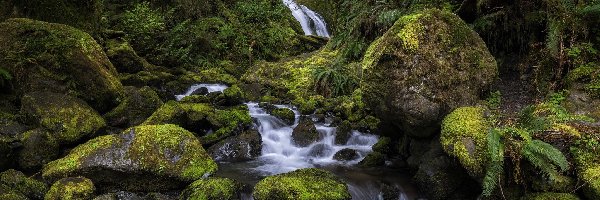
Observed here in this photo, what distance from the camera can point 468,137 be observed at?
583 cm

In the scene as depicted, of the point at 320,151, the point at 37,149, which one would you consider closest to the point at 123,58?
the point at 37,149

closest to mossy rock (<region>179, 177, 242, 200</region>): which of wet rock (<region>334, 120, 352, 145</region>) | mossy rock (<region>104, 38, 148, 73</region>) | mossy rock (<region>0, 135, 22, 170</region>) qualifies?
mossy rock (<region>0, 135, 22, 170</region>)

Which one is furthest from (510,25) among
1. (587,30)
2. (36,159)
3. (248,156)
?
(36,159)

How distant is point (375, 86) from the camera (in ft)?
23.4

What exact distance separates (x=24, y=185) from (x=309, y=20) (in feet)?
52.2

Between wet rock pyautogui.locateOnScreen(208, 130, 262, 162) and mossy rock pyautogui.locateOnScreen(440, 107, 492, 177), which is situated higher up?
mossy rock pyautogui.locateOnScreen(440, 107, 492, 177)

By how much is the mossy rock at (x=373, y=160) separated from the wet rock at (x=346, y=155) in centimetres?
40

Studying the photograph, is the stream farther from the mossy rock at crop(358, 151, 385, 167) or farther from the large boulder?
the large boulder

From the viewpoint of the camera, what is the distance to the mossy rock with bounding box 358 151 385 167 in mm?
8094

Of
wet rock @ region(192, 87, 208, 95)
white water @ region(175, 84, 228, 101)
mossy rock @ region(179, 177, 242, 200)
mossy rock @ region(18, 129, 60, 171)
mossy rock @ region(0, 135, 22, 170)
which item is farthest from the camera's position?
white water @ region(175, 84, 228, 101)

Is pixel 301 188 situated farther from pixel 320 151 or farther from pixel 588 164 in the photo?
pixel 588 164

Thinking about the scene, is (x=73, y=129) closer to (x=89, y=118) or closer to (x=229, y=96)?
(x=89, y=118)

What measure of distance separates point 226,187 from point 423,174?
9.76 ft

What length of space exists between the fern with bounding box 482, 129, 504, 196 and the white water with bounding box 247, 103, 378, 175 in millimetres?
3440
